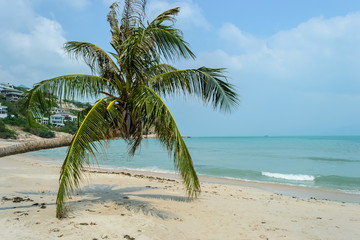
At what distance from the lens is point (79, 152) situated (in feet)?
13.5

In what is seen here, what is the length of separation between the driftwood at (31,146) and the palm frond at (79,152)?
1.13 meters

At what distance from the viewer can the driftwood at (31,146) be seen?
469 cm

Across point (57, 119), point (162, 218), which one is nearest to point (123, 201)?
point (162, 218)

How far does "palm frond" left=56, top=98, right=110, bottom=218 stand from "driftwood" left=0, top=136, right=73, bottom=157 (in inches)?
44.5

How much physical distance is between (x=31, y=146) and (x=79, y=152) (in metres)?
1.57

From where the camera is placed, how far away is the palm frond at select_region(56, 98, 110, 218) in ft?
12.9

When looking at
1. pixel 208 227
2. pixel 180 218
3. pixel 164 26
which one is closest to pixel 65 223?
pixel 180 218

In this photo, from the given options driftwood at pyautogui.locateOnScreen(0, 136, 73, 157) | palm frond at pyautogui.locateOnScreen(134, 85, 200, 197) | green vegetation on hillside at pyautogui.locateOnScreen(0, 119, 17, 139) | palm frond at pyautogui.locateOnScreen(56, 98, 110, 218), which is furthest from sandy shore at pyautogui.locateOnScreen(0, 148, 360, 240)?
green vegetation on hillside at pyautogui.locateOnScreen(0, 119, 17, 139)

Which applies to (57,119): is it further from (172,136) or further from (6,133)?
(6,133)

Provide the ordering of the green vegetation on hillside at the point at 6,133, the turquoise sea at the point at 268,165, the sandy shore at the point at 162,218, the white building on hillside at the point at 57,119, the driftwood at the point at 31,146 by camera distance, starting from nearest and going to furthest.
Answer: the sandy shore at the point at 162,218 < the driftwood at the point at 31,146 < the white building on hillside at the point at 57,119 < the turquoise sea at the point at 268,165 < the green vegetation on hillside at the point at 6,133

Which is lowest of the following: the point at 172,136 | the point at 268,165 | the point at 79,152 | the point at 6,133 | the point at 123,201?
the point at 268,165

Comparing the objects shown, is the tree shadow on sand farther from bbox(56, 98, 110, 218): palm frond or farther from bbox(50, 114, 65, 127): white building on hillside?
bbox(50, 114, 65, 127): white building on hillside

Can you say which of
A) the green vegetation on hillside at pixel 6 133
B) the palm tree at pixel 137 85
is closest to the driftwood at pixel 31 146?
the palm tree at pixel 137 85

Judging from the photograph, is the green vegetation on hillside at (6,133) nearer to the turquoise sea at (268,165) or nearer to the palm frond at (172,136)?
the turquoise sea at (268,165)
